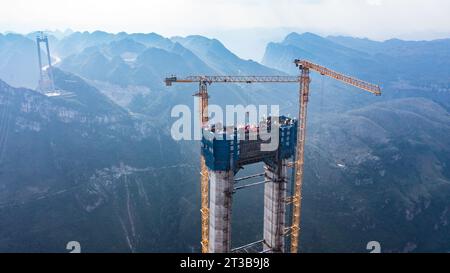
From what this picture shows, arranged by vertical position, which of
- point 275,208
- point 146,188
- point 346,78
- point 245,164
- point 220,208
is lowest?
point 146,188

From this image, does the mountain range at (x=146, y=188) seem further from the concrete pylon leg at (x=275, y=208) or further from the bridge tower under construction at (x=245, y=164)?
the bridge tower under construction at (x=245, y=164)

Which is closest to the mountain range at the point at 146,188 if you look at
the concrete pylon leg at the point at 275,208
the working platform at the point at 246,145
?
the concrete pylon leg at the point at 275,208

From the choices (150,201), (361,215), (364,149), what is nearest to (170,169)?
(150,201)

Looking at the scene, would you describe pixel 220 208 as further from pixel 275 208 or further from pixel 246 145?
pixel 275 208

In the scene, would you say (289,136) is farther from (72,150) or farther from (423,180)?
(423,180)

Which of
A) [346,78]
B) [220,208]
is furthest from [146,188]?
[220,208]

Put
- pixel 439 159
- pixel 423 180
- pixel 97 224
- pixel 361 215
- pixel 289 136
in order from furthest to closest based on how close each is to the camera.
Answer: pixel 439 159
pixel 423 180
pixel 361 215
pixel 97 224
pixel 289 136

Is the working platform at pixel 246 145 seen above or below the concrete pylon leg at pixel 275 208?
above
